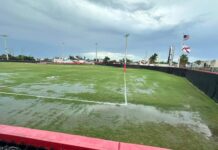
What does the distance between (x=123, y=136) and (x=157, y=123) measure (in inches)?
69.8

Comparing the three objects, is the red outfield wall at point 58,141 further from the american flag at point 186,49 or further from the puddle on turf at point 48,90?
the american flag at point 186,49

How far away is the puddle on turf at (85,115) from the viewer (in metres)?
5.99

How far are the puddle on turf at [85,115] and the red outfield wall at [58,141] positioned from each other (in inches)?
56.1

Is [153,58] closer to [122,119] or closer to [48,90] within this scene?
[48,90]

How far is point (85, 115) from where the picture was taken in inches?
271

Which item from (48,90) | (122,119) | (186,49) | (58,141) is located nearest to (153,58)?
(186,49)

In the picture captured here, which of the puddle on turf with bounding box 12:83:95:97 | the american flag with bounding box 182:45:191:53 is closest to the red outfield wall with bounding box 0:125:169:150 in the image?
the puddle on turf with bounding box 12:83:95:97

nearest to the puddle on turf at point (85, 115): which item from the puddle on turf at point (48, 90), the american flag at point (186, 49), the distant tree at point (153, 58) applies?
the puddle on turf at point (48, 90)

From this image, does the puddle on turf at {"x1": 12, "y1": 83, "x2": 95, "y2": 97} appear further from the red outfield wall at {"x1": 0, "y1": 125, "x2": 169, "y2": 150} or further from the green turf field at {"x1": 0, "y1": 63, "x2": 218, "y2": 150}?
the red outfield wall at {"x1": 0, "y1": 125, "x2": 169, "y2": 150}

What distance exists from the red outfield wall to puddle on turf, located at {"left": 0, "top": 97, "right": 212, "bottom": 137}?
143cm

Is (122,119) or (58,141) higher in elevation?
(58,141)

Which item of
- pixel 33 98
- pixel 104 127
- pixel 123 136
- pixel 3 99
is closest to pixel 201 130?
pixel 123 136

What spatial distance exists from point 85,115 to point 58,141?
2.99 m

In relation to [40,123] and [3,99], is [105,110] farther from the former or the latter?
[3,99]
